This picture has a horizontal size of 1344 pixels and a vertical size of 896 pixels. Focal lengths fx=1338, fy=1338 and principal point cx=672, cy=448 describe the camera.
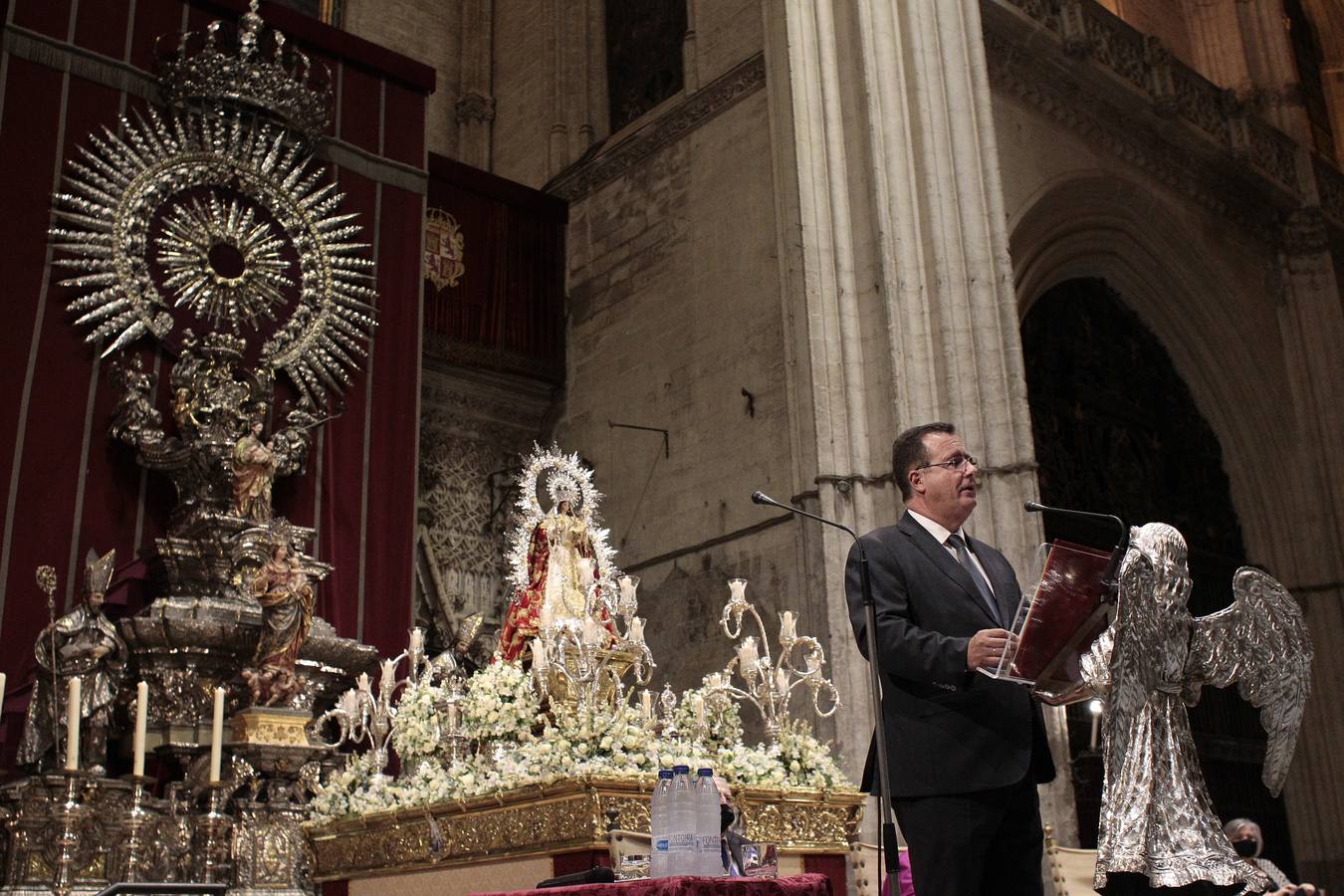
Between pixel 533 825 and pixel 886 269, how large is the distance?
5270 mm

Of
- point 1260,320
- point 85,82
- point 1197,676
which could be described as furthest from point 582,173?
point 1197,676

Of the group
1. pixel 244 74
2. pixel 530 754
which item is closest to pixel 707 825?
pixel 530 754

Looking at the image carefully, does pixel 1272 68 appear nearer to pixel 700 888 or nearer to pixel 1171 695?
pixel 1171 695

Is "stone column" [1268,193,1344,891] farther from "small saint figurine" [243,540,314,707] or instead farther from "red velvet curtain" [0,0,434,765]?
"small saint figurine" [243,540,314,707]

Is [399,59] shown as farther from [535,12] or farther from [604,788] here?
[604,788]

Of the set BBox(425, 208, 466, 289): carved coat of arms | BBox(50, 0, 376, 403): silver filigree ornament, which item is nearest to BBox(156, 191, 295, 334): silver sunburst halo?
BBox(50, 0, 376, 403): silver filigree ornament

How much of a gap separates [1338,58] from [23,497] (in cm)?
1659

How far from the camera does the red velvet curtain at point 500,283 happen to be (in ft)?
37.9

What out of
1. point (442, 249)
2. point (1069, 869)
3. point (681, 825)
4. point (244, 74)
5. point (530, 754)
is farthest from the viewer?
point (442, 249)

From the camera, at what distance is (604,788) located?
4.60 m

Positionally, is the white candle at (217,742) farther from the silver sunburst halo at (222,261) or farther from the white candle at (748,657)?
the silver sunburst halo at (222,261)

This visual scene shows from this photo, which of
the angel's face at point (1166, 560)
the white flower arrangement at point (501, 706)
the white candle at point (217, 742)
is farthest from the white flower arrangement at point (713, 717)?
the angel's face at point (1166, 560)

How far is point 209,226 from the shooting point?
354 inches

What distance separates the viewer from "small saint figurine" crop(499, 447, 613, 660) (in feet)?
21.9
